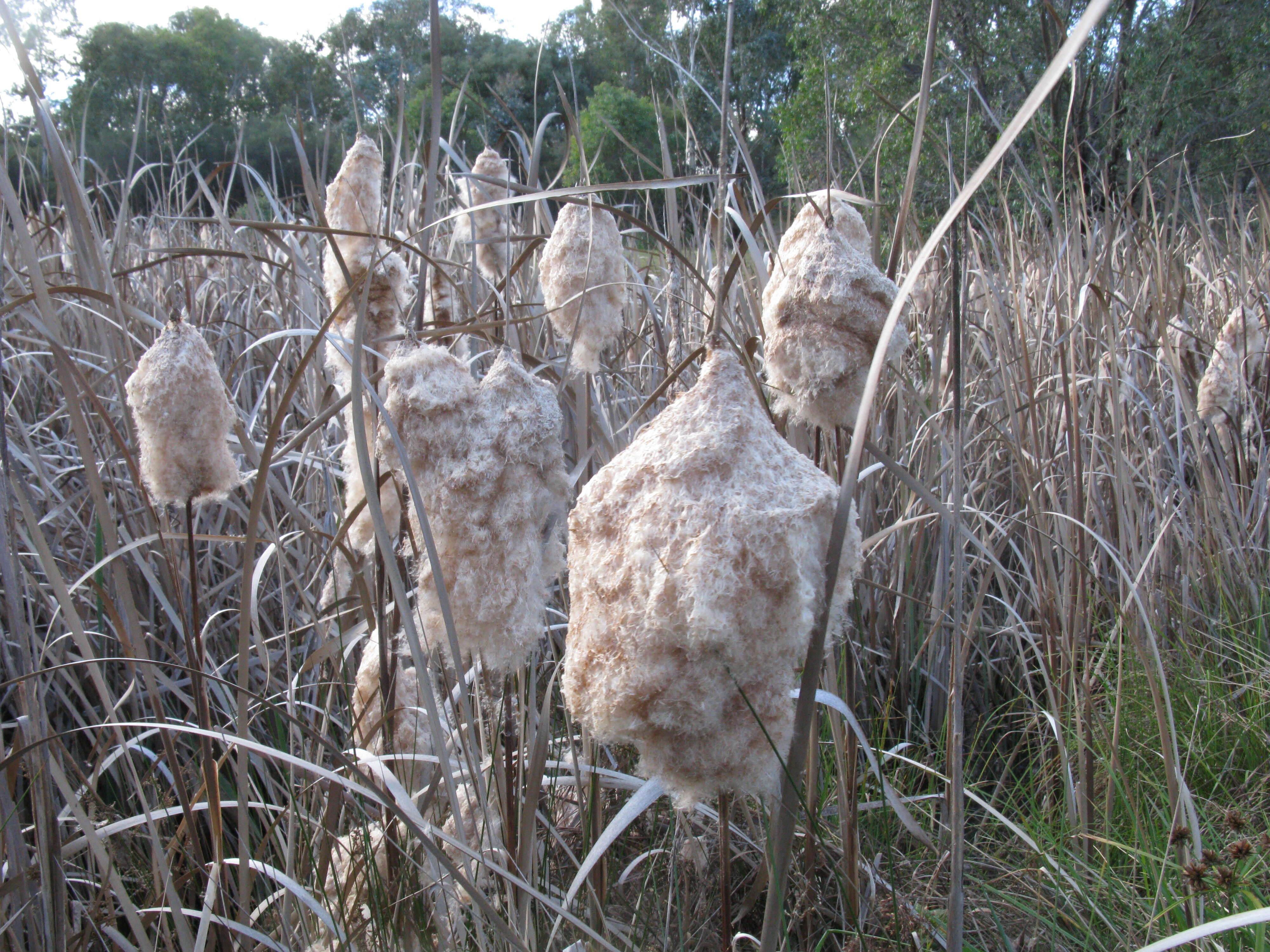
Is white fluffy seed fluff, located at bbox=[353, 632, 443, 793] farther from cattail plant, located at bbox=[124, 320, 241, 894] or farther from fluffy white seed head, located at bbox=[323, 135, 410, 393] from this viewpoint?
fluffy white seed head, located at bbox=[323, 135, 410, 393]

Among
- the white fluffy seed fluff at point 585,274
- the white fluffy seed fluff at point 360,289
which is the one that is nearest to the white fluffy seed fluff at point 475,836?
the white fluffy seed fluff at point 360,289

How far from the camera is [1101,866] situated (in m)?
1.79

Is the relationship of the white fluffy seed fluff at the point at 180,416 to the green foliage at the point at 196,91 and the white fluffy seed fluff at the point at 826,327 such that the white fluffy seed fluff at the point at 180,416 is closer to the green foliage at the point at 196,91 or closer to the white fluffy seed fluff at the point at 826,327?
the green foliage at the point at 196,91

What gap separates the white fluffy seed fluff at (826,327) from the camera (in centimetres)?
133

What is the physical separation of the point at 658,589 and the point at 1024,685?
7.33 feet

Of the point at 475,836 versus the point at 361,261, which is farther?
the point at 361,261

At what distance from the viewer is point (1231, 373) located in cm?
299

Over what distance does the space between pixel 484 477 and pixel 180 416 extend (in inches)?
24.8

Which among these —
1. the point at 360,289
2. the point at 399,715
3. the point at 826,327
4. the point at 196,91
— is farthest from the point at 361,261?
the point at 196,91

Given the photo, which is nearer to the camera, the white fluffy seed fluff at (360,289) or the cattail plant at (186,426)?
the cattail plant at (186,426)

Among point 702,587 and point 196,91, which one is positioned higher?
point 196,91

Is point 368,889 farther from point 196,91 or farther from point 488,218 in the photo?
point 196,91

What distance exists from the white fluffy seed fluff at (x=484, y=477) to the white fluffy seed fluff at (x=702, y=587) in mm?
254

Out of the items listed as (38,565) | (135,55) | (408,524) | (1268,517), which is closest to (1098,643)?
(1268,517)
